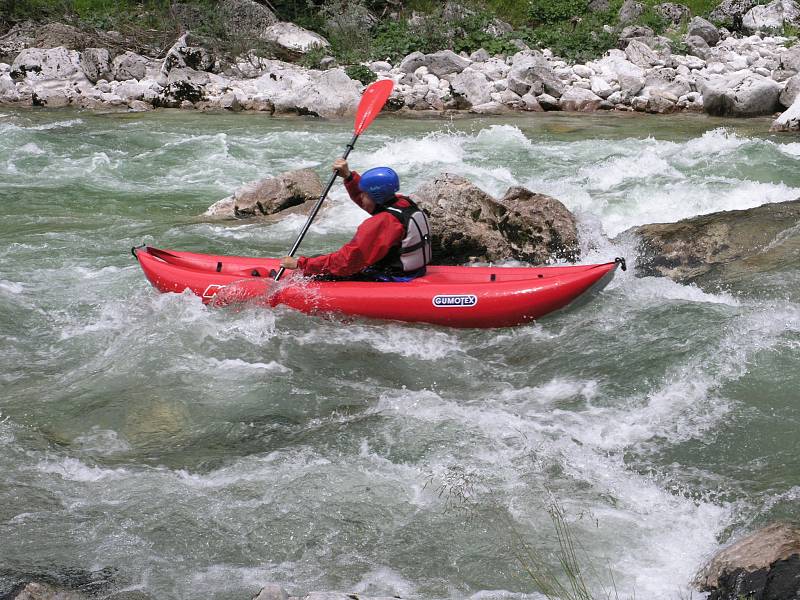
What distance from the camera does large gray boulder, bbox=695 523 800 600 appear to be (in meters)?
2.30

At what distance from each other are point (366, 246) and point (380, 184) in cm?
35

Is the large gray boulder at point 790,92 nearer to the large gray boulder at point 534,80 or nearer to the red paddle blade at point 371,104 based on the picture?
the large gray boulder at point 534,80

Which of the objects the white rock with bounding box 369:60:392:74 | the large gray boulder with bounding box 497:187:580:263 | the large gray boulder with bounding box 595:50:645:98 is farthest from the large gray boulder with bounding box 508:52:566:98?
the large gray boulder with bounding box 497:187:580:263

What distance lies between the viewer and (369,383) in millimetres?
4258

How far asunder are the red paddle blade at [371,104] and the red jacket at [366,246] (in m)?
1.65

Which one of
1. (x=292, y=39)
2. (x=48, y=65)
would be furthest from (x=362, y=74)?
(x=48, y=65)

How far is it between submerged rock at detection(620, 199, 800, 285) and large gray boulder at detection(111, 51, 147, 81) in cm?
967

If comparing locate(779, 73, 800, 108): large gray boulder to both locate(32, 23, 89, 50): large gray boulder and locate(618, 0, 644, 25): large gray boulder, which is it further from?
locate(32, 23, 89, 50): large gray boulder

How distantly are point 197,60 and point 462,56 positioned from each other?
13.8 feet

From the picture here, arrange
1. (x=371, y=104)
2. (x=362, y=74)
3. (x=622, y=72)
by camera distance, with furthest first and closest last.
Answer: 1. (x=362, y=74)
2. (x=622, y=72)
3. (x=371, y=104)

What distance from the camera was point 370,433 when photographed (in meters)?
3.73

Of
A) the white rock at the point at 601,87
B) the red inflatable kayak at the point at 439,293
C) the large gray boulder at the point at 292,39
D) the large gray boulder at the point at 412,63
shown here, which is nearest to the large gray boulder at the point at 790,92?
the white rock at the point at 601,87

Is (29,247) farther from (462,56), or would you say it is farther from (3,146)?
(462,56)

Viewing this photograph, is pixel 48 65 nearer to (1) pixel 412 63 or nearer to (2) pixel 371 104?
(1) pixel 412 63
